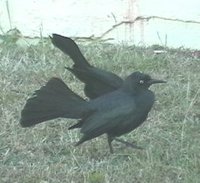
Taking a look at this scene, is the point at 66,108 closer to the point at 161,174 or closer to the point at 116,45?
the point at 161,174

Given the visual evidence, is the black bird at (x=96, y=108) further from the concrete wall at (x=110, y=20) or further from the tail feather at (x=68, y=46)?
the concrete wall at (x=110, y=20)

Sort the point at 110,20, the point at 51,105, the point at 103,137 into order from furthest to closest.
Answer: the point at 110,20 < the point at 103,137 < the point at 51,105

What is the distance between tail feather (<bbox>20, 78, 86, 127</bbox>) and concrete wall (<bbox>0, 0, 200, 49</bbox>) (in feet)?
8.10

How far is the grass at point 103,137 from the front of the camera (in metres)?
4.43

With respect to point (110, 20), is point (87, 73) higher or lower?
higher

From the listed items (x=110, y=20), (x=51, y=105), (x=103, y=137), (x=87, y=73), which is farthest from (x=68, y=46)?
(x=110, y=20)

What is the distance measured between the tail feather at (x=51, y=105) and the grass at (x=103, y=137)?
0.28 m

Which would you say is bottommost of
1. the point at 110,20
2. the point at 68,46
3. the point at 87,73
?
the point at 110,20

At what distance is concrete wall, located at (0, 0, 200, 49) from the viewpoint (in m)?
6.81

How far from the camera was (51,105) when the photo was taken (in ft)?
14.4

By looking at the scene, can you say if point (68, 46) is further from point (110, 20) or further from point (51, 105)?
point (110, 20)

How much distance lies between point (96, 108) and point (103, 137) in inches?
20.0

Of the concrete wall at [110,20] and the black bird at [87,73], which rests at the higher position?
the black bird at [87,73]

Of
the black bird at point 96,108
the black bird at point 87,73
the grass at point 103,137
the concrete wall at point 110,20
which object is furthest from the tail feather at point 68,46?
the concrete wall at point 110,20
